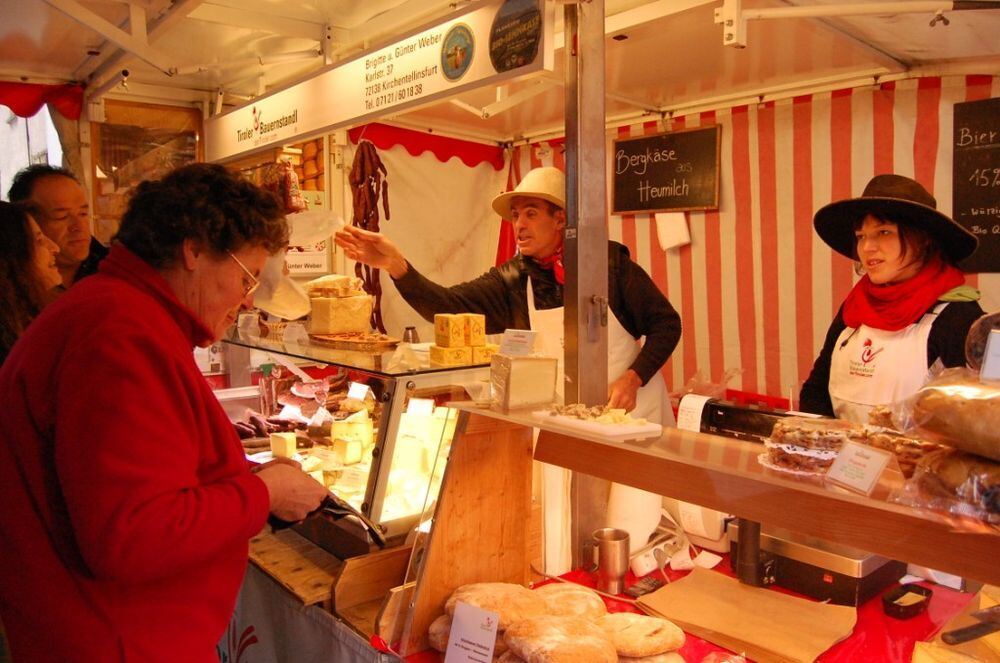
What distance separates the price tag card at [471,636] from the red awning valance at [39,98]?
4.76m

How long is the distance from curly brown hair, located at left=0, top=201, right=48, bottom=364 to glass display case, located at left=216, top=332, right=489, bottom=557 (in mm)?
871

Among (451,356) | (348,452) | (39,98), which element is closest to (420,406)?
(451,356)

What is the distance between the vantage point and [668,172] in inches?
209

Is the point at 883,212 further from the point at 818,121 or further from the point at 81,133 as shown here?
the point at 81,133

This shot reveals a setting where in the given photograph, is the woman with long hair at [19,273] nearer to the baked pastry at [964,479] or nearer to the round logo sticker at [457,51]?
the round logo sticker at [457,51]

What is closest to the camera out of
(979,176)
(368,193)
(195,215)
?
(195,215)

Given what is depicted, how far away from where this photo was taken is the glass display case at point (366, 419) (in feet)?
7.73

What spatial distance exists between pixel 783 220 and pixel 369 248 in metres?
2.87

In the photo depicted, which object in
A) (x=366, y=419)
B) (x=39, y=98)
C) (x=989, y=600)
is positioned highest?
(x=39, y=98)

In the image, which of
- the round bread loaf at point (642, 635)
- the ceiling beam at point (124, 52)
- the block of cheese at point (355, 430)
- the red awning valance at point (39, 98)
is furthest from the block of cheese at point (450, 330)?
the red awning valance at point (39, 98)

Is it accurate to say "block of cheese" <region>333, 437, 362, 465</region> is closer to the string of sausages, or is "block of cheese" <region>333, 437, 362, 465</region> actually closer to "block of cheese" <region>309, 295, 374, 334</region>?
"block of cheese" <region>309, 295, 374, 334</region>

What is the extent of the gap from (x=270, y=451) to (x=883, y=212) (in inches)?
106

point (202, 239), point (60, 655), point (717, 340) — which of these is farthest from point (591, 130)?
point (717, 340)

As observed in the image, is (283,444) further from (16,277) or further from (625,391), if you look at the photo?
(625,391)
